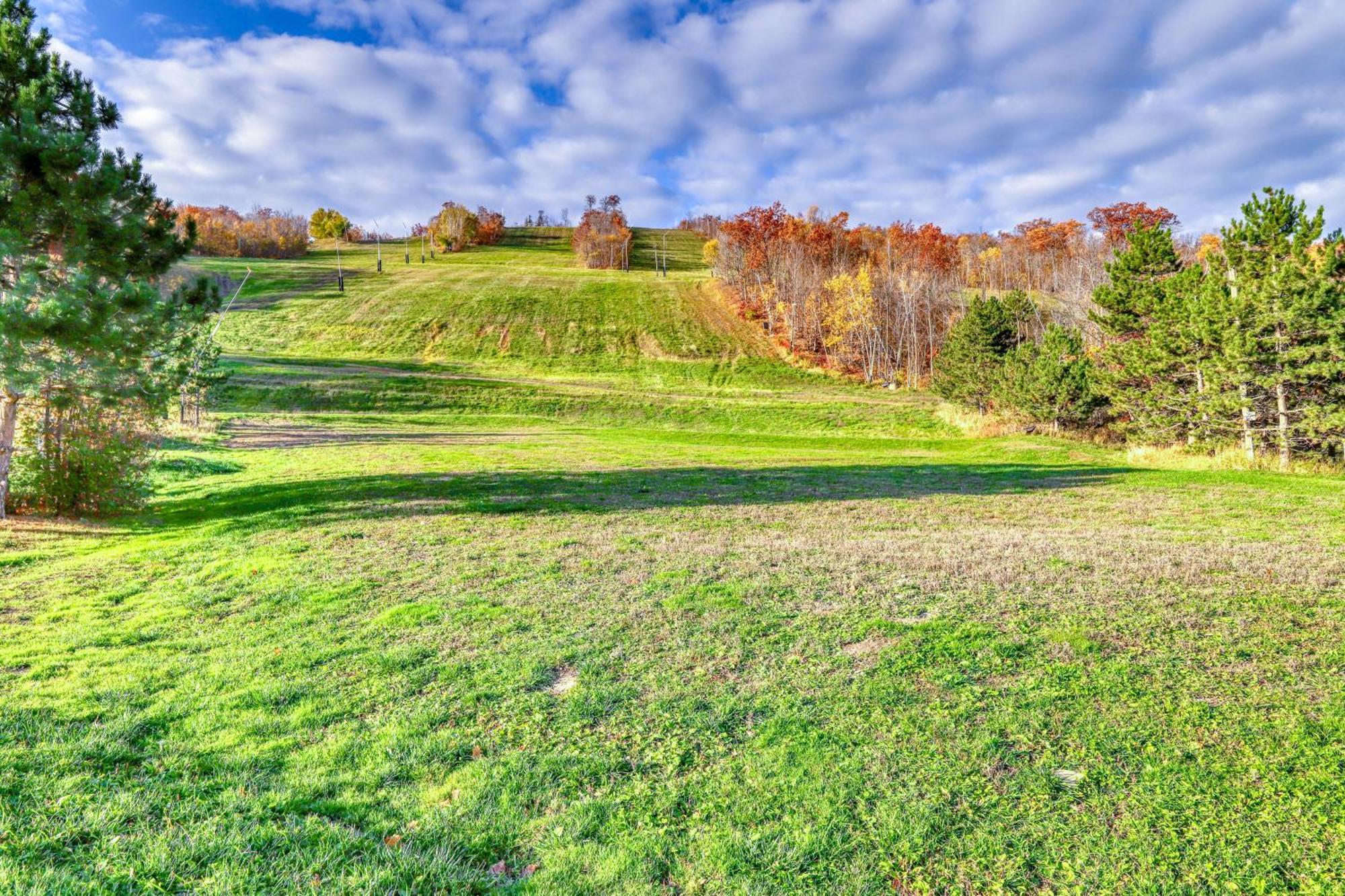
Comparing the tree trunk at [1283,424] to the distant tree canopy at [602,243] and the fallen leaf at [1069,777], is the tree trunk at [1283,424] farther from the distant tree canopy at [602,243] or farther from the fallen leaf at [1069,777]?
the distant tree canopy at [602,243]

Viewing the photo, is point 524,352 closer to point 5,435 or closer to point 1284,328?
point 5,435

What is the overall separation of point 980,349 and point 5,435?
43.8 meters

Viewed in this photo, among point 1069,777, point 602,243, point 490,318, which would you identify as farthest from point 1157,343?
point 602,243

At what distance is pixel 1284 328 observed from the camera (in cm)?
2047

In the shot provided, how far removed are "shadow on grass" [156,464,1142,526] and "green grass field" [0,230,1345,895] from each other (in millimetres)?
266

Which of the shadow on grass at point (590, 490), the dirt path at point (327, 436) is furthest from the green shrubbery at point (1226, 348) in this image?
the dirt path at point (327, 436)

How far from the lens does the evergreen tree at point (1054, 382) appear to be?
30906 millimetres

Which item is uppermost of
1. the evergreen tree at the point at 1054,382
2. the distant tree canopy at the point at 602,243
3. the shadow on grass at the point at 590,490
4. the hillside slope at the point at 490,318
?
the distant tree canopy at the point at 602,243

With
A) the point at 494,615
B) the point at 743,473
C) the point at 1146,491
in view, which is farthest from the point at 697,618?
the point at 1146,491

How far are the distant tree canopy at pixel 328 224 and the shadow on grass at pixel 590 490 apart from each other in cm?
12855

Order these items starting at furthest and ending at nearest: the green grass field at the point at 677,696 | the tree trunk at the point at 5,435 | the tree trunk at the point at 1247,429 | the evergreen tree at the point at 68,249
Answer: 1. the tree trunk at the point at 1247,429
2. the tree trunk at the point at 5,435
3. the evergreen tree at the point at 68,249
4. the green grass field at the point at 677,696

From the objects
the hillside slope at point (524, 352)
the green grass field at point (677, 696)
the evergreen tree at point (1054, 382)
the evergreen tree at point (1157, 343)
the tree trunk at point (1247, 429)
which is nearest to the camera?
the green grass field at point (677, 696)

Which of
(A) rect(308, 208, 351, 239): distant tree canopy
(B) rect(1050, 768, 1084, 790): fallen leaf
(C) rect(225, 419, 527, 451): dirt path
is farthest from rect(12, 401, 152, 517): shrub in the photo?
(A) rect(308, 208, 351, 239): distant tree canopy

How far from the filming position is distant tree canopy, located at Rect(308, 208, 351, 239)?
410ft
